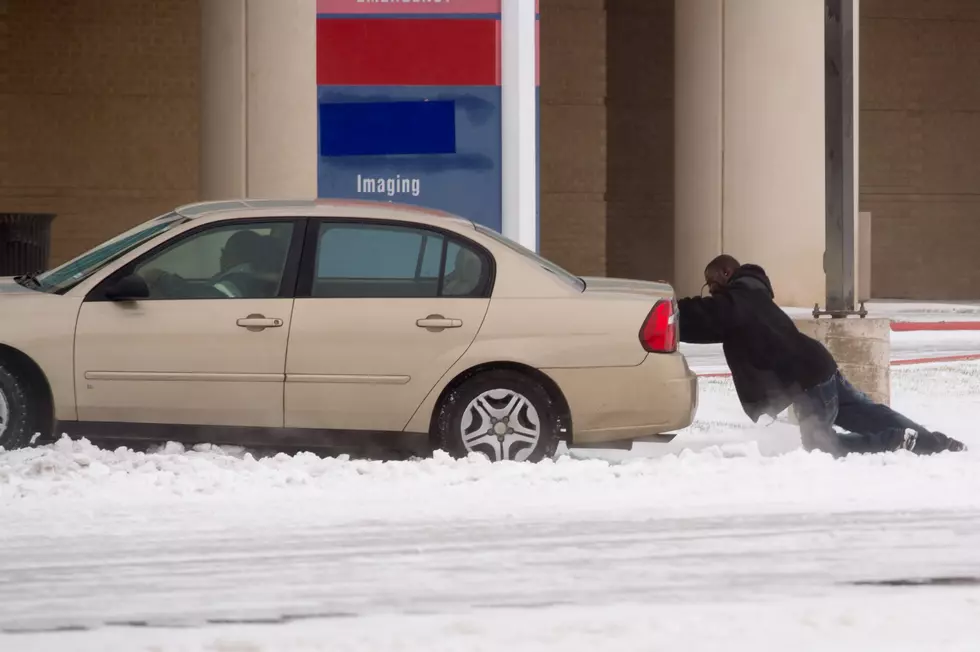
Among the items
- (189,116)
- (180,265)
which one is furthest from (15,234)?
(189,116)

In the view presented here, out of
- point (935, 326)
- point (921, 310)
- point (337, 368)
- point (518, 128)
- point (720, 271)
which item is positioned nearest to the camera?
Answer: point (337, 368)

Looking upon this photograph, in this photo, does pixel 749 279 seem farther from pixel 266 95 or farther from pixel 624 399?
pixel 266 95

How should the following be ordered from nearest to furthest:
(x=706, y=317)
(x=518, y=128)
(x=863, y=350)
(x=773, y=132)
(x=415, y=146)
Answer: (x=706, y=317) < (x=863, y=350) < (x=518, y=128) < (x=415, y=146) < (x=773, y=132)

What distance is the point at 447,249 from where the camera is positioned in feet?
29.3

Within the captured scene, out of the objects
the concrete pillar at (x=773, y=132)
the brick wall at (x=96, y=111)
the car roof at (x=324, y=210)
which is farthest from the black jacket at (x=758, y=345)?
the brick wall at (x=96, y=111)

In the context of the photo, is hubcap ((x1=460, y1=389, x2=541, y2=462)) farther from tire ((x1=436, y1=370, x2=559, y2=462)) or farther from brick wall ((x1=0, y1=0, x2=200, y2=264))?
A: brick wall ((x1=0, y1=0, x2=200, y2=264))

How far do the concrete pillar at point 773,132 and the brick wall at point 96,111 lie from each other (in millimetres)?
9952

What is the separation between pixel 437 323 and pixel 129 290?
5.32 feet

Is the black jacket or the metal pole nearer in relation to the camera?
the black jacket

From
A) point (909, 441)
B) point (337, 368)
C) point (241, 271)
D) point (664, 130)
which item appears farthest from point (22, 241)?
point (664, 130)

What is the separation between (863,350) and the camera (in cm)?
1115

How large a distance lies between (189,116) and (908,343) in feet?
46.6

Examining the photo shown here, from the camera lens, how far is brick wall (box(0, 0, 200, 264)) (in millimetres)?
27531

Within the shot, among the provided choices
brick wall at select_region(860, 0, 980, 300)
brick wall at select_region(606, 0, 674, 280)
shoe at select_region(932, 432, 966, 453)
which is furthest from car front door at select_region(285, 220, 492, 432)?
brick wall at select_region(860, 0, 980, 300)
